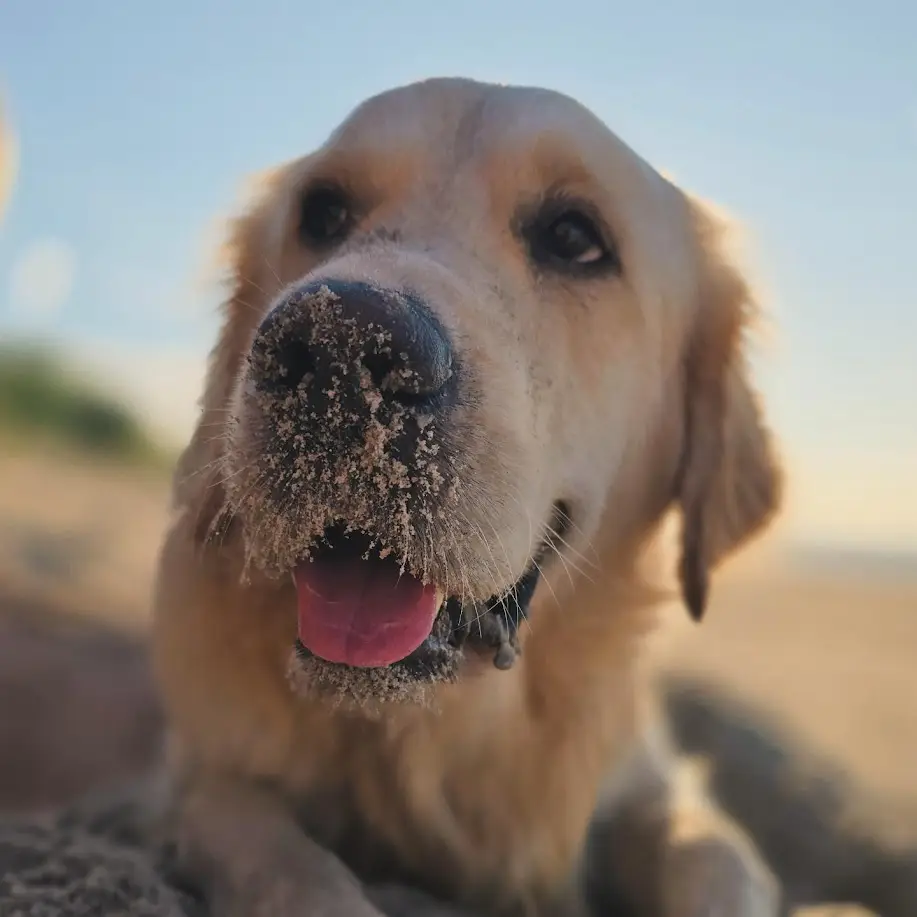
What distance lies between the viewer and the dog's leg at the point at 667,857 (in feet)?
4.77

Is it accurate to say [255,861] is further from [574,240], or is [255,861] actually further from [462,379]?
[574,240]

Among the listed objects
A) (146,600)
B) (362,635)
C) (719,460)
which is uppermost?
(719,460)

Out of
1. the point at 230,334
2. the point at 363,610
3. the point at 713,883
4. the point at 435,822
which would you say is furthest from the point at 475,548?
the point at 230,334

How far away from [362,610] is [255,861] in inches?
14.8

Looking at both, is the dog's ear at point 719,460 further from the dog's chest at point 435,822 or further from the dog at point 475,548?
the dog's chest at point 435,822

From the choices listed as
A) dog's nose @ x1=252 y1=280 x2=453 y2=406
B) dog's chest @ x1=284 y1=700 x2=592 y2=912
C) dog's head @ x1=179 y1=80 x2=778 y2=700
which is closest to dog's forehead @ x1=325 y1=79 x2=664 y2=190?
dog's head @ x1=179 y1=80 x2=778 y2=700

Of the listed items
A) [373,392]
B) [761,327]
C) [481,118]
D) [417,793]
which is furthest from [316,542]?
[761,327]

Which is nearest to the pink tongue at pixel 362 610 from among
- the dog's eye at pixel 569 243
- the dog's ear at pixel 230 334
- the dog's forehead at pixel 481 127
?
the dog's ear at pixel 230 334

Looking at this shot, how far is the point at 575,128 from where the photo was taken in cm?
158

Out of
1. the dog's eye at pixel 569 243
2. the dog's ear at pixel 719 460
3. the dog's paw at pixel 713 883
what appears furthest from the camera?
the dog's ear at pixel 719 460

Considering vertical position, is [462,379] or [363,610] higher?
[462,379]

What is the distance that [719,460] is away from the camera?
178 cm

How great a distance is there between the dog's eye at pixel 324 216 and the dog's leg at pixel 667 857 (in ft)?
3.65

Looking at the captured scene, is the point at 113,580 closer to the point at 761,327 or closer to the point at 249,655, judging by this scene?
the point at 249,655
